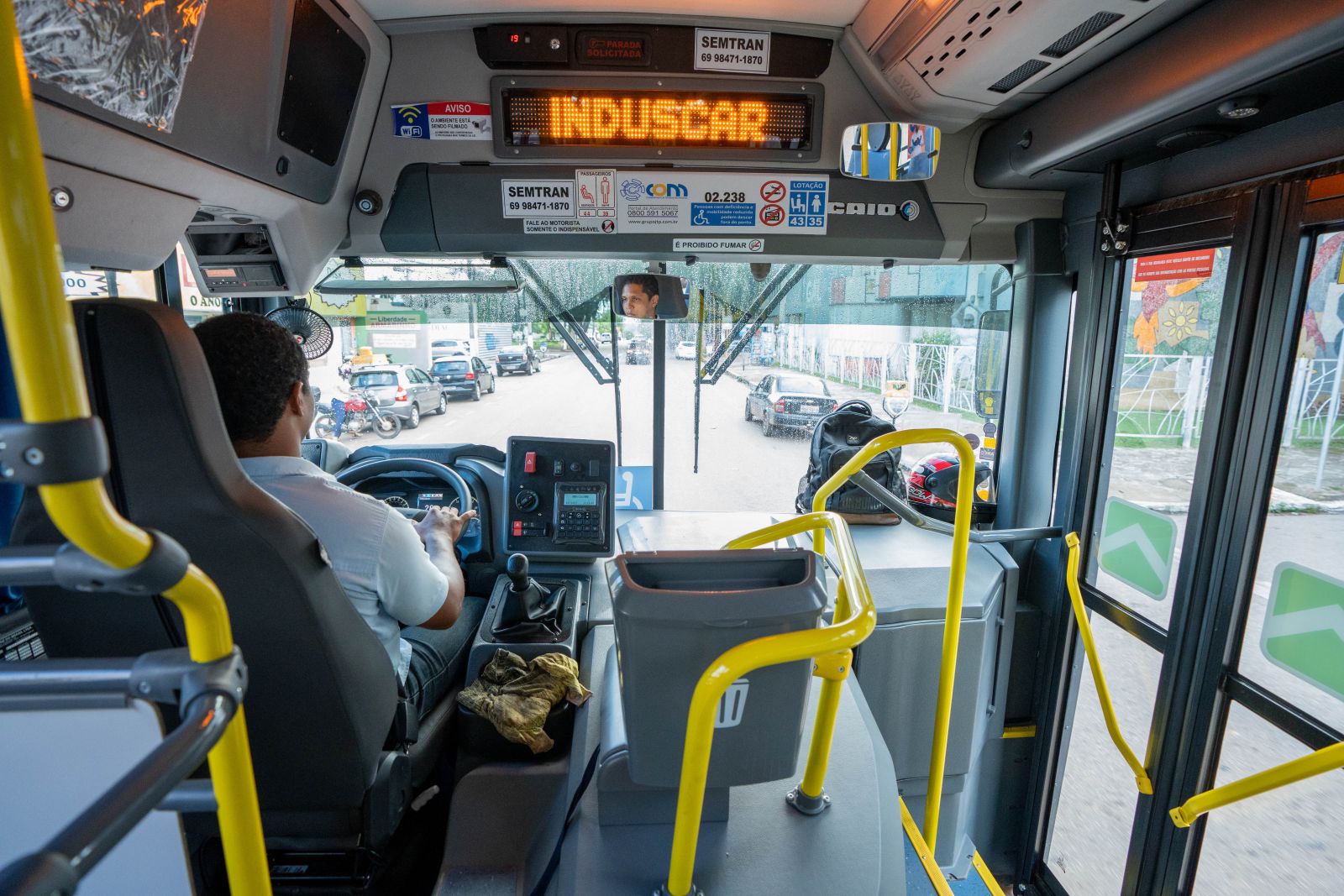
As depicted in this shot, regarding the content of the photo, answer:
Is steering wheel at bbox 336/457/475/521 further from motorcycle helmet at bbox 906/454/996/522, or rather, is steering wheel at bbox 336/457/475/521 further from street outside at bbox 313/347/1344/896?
motorcycle helmet at bbox 906/454/996/522

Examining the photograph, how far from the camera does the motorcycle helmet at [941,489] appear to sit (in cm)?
339

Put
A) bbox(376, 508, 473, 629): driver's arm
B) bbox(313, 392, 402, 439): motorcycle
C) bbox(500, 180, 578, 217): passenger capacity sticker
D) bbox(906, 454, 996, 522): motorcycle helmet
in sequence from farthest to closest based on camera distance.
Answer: bbox(906, 454, 996, 522): motorcycle helmet < bbox(313, 392, 402, 439): motorcycle < bbox(500, 180, 578, 217): passenger capacity sticker < bbox(376, 508, 473, 629): driver's arm

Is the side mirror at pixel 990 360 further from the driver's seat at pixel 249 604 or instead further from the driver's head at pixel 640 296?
the driver's seat at pixel 249 604

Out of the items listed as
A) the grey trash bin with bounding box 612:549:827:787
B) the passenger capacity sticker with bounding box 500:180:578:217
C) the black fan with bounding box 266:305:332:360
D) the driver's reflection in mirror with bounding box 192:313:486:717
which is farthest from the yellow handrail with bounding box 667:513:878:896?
the black fan with bounding box 266:305:332:360

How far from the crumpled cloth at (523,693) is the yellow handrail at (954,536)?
2.82 feet

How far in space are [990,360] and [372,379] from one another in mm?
2956

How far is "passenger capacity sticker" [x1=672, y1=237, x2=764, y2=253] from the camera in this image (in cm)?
280

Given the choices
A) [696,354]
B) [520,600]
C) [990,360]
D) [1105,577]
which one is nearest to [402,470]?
[520,600]

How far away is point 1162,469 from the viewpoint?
2.60m

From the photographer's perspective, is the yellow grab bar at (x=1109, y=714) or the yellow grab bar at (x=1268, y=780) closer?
the yellow grab bar at (x=1268, y=780)

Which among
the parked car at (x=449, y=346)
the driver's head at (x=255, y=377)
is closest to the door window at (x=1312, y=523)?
the driver's head at (x=255, y=377)

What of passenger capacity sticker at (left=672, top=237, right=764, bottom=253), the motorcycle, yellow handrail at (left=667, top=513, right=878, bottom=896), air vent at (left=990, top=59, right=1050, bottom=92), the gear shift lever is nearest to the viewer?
yellow handrail at (left=667, top=513, right=878, bottom=896)

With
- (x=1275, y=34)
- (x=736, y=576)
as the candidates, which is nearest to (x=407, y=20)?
(x=736, y=576)

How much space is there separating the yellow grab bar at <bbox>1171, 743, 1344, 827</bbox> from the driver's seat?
2137 mm
